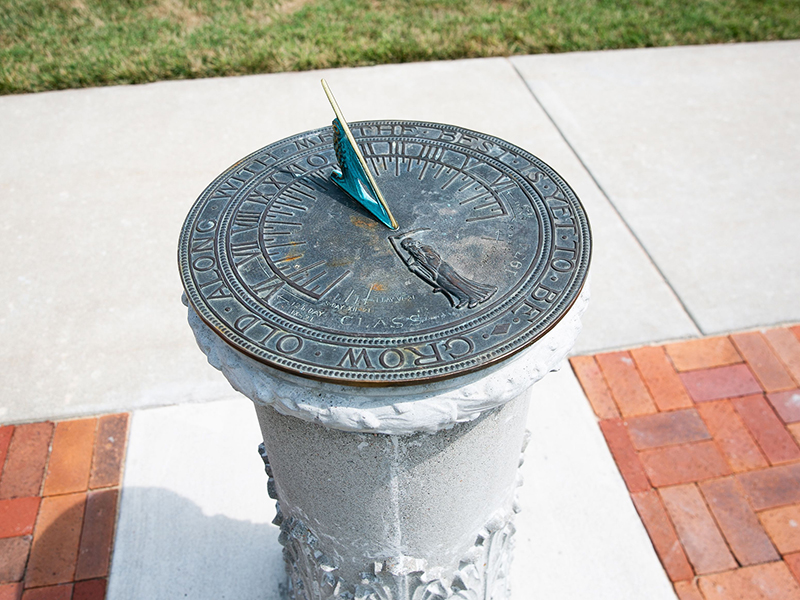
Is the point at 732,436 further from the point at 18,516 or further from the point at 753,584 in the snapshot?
the point at 18,516

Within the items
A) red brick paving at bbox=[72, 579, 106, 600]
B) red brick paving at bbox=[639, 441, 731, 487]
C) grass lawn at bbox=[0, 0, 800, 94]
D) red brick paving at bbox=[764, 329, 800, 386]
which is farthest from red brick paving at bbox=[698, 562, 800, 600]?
grass lawn at bbox=[0, 0, 800, 94]

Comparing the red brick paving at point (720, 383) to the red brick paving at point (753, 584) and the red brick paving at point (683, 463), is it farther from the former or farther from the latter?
the red brick paving at point (753, 584)

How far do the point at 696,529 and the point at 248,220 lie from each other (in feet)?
7.29

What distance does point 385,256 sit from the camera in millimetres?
1896

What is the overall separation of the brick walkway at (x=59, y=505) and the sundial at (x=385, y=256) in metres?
1.59

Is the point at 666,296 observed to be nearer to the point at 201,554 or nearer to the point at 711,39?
the point at 201,554

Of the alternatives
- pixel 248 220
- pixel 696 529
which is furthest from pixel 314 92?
pixel 696 529

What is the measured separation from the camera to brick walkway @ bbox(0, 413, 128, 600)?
2.77 m

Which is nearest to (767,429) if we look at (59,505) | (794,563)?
(794,563)

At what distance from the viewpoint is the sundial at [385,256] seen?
167 centimetres

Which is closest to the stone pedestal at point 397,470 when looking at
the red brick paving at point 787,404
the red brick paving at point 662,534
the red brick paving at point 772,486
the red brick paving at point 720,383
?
the red brick paving at point 662,534

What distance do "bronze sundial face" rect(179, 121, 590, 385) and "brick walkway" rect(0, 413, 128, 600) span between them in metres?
1.59

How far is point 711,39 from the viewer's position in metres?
6.22

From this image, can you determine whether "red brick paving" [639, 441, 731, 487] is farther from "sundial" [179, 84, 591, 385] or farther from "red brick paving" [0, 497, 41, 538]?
"red brick paving" [0, 497, 41, 538]
